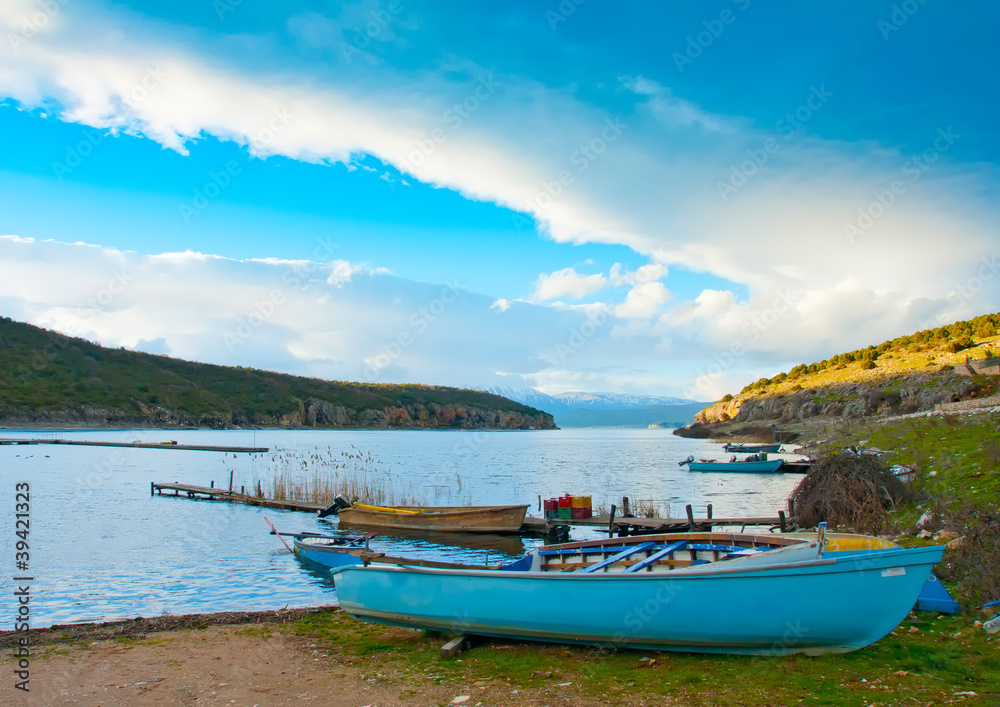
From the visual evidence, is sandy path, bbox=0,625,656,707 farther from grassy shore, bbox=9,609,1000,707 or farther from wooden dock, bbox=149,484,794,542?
wooden dock, bbox=149,484,794,542

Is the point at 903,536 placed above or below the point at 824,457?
below

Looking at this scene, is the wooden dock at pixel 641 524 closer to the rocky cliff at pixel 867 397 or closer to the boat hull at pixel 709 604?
the boat hull at pixel 709 604

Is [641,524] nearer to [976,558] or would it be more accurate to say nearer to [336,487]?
[976,558]

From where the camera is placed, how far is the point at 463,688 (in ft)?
29.2

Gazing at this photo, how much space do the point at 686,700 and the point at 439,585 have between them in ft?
14.5

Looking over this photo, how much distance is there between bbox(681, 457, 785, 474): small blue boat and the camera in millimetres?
55250

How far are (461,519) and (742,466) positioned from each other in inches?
1536

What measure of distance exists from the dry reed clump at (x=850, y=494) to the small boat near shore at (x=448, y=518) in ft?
34.1

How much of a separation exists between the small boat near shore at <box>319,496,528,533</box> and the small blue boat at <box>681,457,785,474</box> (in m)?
36.8

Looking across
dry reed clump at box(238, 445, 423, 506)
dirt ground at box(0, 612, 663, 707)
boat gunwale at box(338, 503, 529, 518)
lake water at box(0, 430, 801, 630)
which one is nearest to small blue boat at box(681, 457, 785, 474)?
lake water at box(0, 430, 801, 630)

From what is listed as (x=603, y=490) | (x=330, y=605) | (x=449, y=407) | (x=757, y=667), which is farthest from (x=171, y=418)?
(x=757, y=667)

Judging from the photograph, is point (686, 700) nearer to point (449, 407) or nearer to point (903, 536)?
point (903, 536)

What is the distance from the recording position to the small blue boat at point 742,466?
181 feet

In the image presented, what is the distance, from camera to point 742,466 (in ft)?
188
